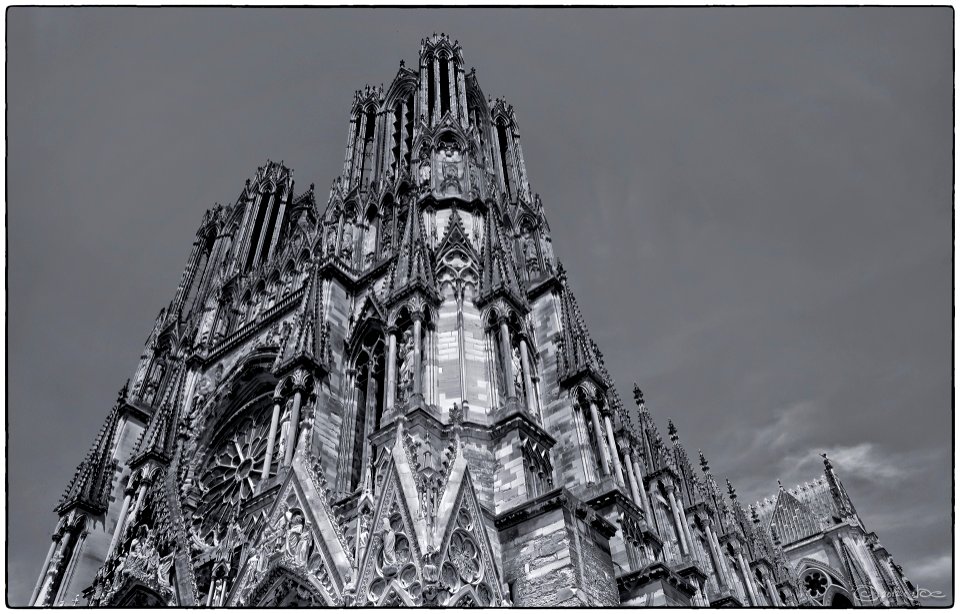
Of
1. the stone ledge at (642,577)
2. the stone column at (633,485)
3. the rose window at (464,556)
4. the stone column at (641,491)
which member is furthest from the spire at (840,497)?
the rose window at (464,556)

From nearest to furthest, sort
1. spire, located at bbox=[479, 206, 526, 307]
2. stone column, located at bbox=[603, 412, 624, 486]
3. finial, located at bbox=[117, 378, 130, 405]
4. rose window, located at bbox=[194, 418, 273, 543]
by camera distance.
A: stone column, located at bbox=[603, 412, 624, 486] < spire, located at bbox=[479, 206, 526, 307] < rose window, located at bbox=[194, 418, 273, 543] < finial, located at bbox=[117, 378, 130, 405]

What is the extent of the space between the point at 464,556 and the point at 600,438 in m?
6.22

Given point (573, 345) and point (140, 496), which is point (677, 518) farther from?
point (140, 496)

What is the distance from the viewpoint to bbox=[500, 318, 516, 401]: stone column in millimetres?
14929

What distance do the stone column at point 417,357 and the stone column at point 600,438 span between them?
4.48 m

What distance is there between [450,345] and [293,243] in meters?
14.9

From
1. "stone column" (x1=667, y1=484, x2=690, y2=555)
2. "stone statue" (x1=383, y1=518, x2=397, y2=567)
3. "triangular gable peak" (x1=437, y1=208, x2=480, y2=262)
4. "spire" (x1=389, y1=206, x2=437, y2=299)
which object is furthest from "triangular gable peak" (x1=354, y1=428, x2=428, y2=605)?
"stone column" (x1=667, y1=484, x2=690, y2=555)

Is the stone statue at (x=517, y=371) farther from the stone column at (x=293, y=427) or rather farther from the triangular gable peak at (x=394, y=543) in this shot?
the stone column at (x=293, y=427)

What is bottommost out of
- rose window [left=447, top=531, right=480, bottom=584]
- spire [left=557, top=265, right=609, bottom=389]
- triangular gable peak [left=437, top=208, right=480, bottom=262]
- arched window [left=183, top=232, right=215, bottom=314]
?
rose window [left=447, top=531, right=480, bottom=584]

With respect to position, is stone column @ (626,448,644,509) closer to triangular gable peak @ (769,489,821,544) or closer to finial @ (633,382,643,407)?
finial @ (633,382,643,407)

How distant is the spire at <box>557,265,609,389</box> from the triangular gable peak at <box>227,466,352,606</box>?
7.34 m

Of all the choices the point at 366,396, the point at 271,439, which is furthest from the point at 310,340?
the point at 271,439

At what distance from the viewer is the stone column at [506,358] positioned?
1493 cm

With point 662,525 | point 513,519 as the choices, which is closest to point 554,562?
point 513,519
